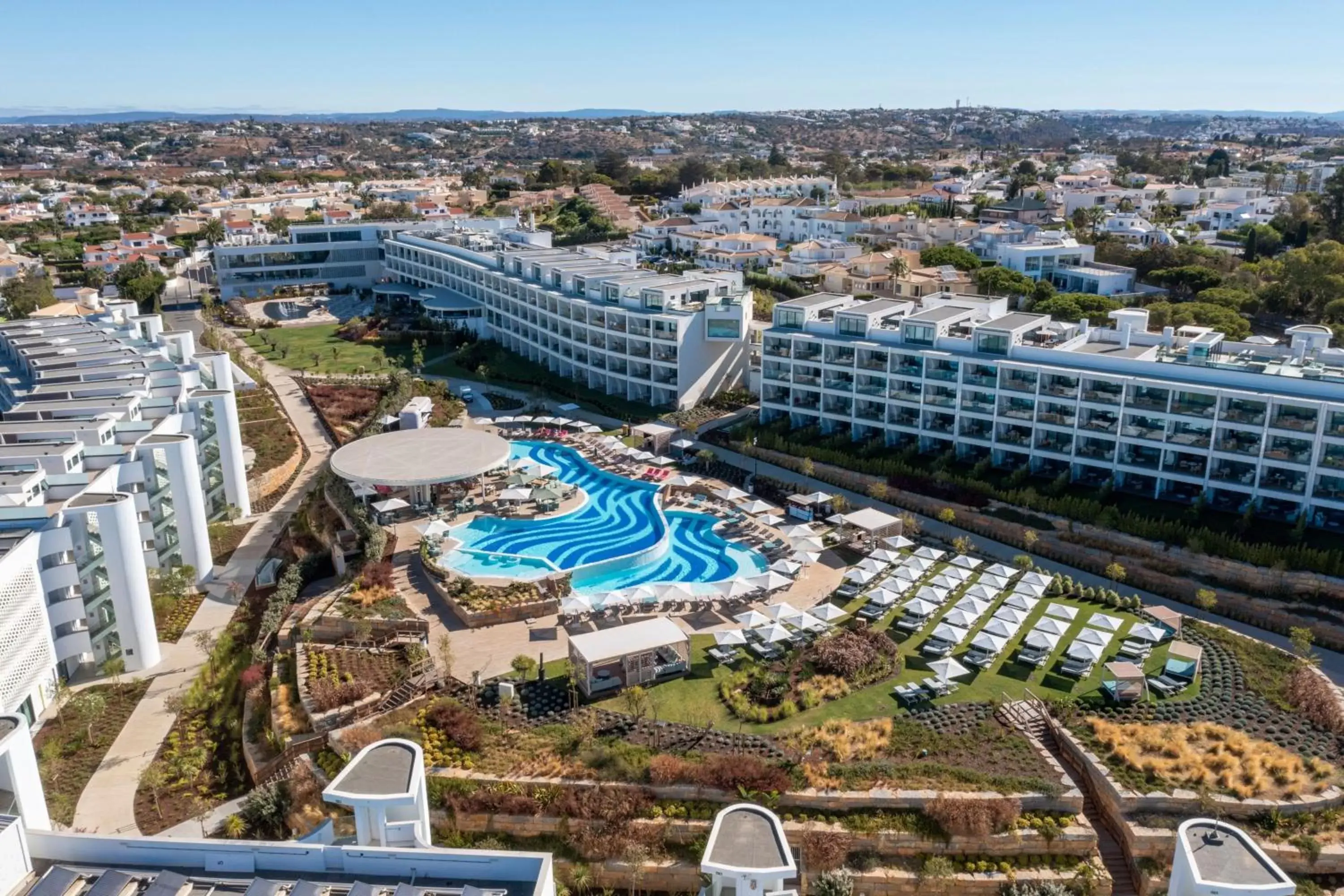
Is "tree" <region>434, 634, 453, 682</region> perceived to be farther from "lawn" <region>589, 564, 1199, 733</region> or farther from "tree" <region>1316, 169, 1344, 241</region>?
"tree" <region>1316, 169, 1344, 241</region>

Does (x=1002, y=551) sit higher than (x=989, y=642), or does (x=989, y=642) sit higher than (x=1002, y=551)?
(x=989, y=642)

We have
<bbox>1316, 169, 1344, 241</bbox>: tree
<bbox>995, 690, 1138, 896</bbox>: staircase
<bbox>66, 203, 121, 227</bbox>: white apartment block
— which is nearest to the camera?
<bbox>995, 690, 1138, 896</bbox>: staircase

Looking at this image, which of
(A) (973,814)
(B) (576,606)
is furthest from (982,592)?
(B) (576,606)

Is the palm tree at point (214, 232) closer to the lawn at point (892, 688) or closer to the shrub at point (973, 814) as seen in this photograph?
the lawn at point (892, 688)

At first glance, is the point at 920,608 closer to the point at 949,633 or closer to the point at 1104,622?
the point at 949,633

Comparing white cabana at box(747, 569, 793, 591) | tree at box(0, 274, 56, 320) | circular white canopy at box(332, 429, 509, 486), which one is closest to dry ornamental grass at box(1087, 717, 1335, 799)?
white cabana at box(747, 569, 793, 591)

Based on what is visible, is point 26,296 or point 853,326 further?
point 26,296

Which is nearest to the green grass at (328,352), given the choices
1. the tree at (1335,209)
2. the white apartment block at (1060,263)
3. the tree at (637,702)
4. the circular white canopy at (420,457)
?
the circular white canopy at (420,457)
